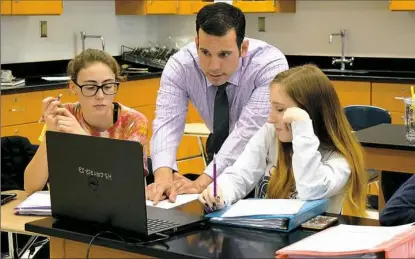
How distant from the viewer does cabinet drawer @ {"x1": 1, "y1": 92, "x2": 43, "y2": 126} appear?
213 inches

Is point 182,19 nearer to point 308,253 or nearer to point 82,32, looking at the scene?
point 82,32

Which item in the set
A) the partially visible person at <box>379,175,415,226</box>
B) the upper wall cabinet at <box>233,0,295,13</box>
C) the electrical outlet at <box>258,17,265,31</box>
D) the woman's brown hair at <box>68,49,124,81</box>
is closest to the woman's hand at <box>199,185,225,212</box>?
the partially visible person at <box>379,175,415,226</box>

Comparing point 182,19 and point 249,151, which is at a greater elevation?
point 182,19

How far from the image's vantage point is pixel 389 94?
589cm

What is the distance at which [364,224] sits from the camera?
206cm

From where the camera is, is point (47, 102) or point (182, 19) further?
point (182, 19)

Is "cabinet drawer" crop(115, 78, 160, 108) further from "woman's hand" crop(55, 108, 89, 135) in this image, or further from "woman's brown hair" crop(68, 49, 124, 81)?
"woman's hand" crop(55, 108, 89, 135)

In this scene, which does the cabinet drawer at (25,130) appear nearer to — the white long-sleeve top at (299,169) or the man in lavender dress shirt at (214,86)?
the man in lavender dress shirt at (214,86)

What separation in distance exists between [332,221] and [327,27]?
4946 millimetres

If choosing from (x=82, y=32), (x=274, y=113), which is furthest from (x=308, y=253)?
(x=82, y=32)

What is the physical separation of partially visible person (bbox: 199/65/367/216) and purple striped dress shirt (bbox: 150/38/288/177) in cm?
40

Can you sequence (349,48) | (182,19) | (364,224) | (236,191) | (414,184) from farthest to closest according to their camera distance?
(182,19), (349,48), (236,191), (414,184), (364,224)

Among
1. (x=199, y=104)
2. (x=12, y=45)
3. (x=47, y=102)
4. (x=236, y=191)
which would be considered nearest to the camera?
(x=236, y=191)

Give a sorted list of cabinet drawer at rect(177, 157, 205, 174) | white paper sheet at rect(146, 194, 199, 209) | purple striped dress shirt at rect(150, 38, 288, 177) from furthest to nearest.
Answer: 1. cabinet drawer at rect(177, 157, 205, 174)
2. purple striped dress shirt at rect(150, 38, 288, 177)
3. white paper sheet at rect(146, 194, 199, 209)
